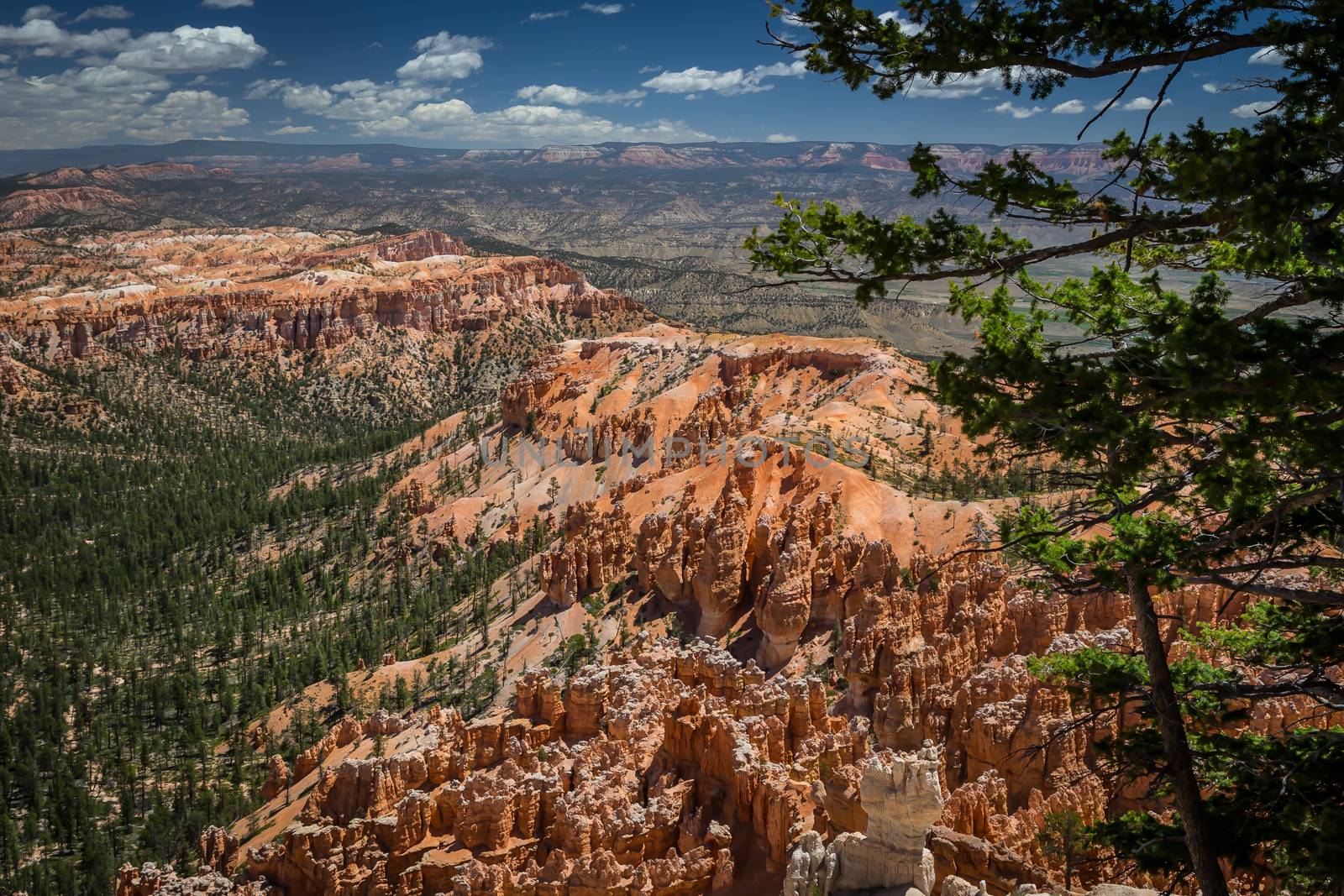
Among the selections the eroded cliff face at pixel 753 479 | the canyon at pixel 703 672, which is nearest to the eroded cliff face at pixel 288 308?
the canyon at pixel 703 672

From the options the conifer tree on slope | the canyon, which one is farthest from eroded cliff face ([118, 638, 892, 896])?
the conifer tree on slope

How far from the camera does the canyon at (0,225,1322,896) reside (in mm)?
20609

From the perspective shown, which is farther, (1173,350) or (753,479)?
(753,479)

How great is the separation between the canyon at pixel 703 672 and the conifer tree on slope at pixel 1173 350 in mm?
1330

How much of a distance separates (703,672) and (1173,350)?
2672cm

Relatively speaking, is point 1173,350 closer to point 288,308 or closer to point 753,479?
point 753,479

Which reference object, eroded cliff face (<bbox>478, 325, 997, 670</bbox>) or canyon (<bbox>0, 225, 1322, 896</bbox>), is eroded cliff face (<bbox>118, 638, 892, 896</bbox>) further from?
eroded cliff face (<bbox>478, 325, 997, 670</bbox>)

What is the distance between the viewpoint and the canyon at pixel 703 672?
67.6 feet

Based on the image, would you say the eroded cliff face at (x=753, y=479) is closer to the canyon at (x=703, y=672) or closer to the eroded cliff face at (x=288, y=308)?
the canyon at (x=703, y=672)

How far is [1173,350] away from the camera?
776cm

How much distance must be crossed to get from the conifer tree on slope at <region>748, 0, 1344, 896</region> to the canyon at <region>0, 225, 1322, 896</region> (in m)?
1.33

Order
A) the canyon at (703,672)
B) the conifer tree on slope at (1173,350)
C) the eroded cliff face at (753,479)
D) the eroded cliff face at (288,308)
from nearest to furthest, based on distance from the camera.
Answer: the conifer tree on slope at (1173,350), the canyon at (703,672), the eroded cliff face at (753,479), the eroded cliff face at (288,308)

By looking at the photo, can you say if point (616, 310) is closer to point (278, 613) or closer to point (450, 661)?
point (278, 613)

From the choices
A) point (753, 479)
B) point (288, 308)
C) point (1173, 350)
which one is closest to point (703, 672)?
point (753, 479)
